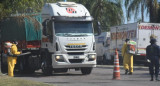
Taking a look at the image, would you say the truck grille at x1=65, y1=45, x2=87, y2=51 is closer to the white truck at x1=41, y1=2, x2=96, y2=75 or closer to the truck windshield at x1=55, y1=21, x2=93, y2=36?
the white truck at x1=41, y1=2, x2=96, y2=75

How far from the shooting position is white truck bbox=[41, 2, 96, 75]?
19.6 meters

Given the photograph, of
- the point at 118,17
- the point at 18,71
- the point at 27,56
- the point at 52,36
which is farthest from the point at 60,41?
the point at 118,17

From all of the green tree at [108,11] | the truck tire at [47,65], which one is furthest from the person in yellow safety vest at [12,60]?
the green tree at [108,11]

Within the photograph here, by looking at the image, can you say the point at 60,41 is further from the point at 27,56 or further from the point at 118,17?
the point at 118,17

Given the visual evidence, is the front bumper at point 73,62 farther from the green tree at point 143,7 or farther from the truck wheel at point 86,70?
the green tree at point 143,7

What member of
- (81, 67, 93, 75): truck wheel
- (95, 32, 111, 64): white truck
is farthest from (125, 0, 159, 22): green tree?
(81, 67, 93, 75): truck wheel

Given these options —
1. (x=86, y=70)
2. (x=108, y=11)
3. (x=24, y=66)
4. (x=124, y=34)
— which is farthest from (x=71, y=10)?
(x=108, y=11)

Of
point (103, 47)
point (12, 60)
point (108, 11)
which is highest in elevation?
point (108, 11)

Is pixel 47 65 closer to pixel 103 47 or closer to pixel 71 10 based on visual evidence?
pixel 71 10

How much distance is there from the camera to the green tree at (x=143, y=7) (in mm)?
38006

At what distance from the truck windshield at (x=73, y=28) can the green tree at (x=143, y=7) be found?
61.7ft

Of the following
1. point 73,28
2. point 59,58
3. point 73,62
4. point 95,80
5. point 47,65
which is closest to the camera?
point 95,80

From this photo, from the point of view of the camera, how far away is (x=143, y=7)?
40.4m

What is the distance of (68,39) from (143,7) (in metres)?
22.0
